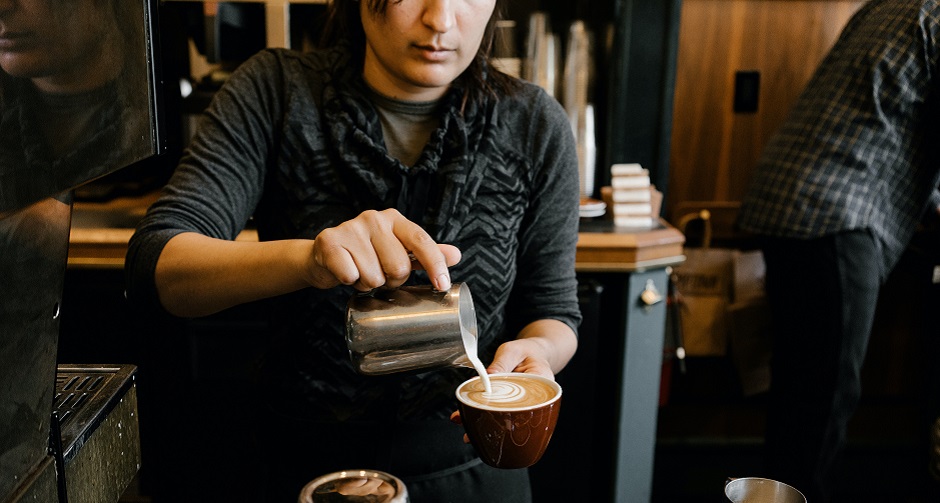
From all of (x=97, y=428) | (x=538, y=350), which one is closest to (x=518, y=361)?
(x=538, y=350)

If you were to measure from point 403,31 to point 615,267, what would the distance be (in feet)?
3.63

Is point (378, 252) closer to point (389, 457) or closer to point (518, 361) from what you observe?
point (518, 361)

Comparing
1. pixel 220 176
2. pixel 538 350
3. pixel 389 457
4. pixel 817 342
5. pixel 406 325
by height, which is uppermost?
pixel 220 176

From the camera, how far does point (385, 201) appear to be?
4.09ft

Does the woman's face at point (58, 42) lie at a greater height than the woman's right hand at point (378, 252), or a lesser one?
greater

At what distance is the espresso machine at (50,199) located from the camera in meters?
0.49

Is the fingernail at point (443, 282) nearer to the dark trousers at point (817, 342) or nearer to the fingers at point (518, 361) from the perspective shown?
the fingers at point (518, 361)

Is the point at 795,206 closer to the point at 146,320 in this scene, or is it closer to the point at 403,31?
the point at 403,31

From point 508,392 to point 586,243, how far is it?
1.18 metres

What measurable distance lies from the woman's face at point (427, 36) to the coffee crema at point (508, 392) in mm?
454

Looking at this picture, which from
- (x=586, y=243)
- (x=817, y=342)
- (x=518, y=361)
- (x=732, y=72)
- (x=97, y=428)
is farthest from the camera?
(x=732, y=72)

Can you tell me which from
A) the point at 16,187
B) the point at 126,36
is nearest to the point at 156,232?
the point at 126,36

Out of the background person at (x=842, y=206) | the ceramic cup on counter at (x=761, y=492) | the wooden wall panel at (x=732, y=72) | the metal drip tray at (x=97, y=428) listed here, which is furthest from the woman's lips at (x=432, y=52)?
the wooden wall panel at (x=732, y=72)

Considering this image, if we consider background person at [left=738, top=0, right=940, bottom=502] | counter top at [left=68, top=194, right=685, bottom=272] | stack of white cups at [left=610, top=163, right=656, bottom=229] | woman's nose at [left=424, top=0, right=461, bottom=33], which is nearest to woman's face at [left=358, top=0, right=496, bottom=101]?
woman's nose at [left=424, top=0, right=461, bottom=33]
